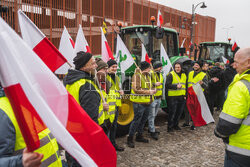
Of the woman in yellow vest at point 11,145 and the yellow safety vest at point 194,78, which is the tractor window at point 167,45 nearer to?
the yellow safety vest at point 194,78

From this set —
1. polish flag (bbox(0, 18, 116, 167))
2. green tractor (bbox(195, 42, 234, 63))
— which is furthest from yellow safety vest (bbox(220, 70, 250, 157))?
green tractor (bbox(195, 42, 234, 63))

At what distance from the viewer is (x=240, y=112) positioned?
1.94 meters

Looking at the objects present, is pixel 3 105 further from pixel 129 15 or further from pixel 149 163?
pixel 129 15

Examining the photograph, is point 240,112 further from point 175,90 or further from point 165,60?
point 165,60

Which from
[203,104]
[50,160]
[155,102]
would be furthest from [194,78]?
[50,160]

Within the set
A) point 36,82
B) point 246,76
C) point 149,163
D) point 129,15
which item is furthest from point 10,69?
point 129,15

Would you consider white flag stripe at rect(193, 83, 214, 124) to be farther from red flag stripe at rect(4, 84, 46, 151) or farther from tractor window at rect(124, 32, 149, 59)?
red flag stripe at rect(4, 84, 46, 151)

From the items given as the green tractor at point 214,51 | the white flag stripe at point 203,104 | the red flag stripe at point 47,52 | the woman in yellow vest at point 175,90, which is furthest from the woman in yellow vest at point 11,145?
the green tractor at point 214,51

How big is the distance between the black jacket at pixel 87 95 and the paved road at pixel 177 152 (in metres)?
1.74

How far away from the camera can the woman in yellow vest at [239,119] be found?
194cm

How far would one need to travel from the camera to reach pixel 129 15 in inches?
952

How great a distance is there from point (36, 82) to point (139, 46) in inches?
208

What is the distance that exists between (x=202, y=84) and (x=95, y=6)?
17.6 meters

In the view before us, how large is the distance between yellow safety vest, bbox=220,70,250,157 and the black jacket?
137 cm
